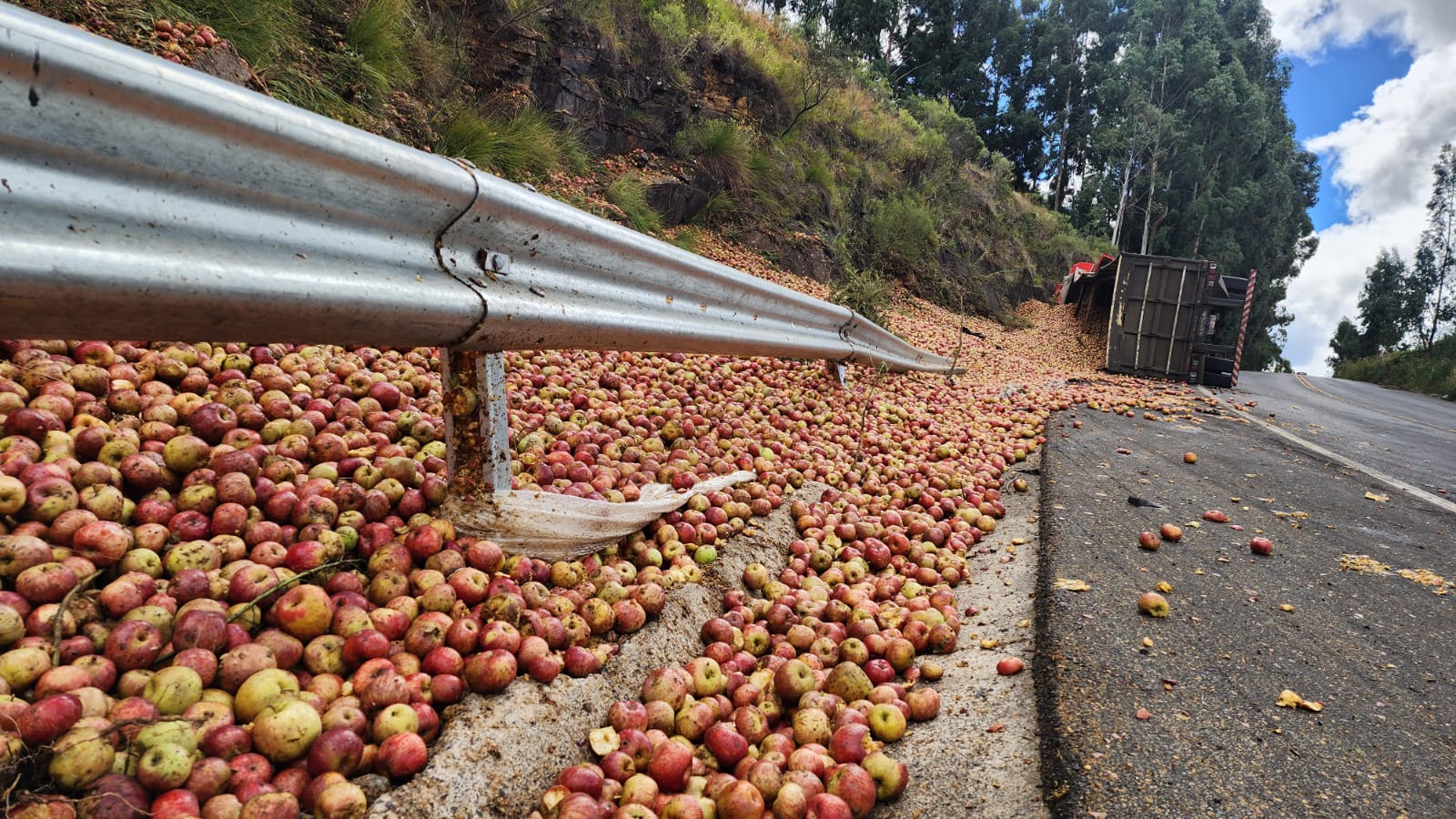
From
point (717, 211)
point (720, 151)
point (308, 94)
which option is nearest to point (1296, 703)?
point (308, 94)

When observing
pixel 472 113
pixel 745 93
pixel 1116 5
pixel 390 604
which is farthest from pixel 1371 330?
pixel 390 604

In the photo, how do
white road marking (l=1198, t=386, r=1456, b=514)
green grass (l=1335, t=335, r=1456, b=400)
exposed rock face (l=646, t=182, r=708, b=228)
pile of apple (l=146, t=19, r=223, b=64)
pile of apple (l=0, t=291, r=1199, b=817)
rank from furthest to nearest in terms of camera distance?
green grass (l=1335, t=335, r=1456, b=400)
exposed rock face (l=646, t=182, r=708, b=228)
white road marking (l=1198, t=386, r=1456, b=514)
pile of apple (l=146, t=19, r=223, b=64)
pile of apple (l=0, t=291, r=1199, b=817)

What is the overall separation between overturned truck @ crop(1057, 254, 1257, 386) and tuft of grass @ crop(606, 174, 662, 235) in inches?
367

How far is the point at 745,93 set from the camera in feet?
47.6

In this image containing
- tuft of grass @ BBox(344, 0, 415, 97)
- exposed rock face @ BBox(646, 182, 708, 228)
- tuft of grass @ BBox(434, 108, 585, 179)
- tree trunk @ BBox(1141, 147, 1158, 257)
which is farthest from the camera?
tree trunk @ BBox(1141, 147, 1158, 257)

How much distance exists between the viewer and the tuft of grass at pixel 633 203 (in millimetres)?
9492

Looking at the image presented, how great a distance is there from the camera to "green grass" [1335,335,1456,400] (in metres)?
22.2

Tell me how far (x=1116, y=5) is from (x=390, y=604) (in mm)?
53897

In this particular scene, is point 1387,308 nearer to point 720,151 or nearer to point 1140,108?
point 1140,108

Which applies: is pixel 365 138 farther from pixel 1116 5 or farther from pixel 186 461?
pixel 1116 5

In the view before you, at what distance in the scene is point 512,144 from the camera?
779cm

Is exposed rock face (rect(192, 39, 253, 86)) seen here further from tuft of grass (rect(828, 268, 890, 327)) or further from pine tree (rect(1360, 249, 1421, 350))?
pine tree (rect(1360, 249, 1421, 350))

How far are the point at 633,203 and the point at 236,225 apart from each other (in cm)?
863

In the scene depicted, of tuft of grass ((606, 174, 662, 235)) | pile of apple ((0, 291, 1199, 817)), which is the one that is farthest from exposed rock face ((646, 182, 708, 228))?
pile of apple ((0, 291, 1199, 817))
